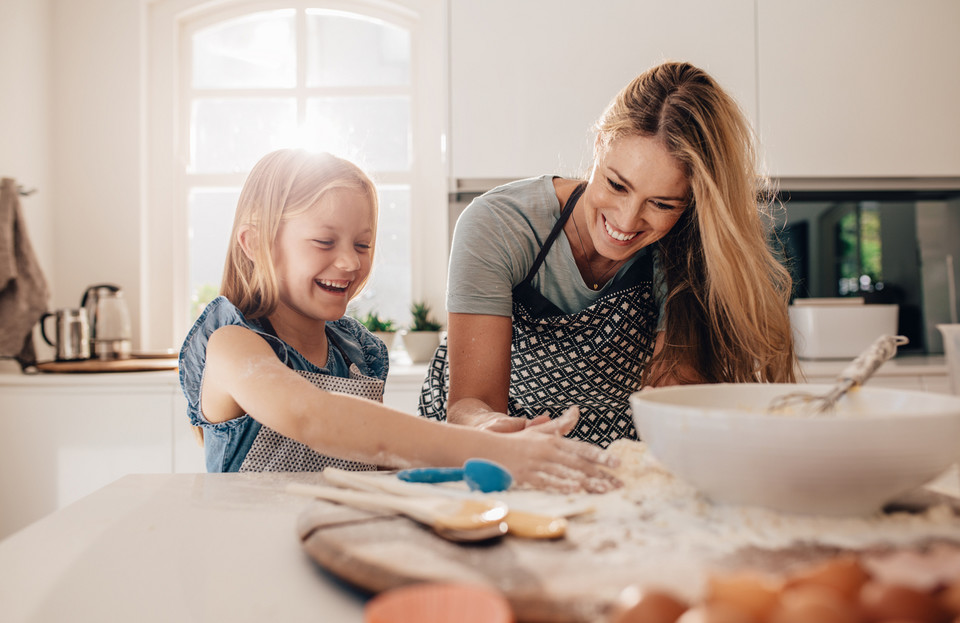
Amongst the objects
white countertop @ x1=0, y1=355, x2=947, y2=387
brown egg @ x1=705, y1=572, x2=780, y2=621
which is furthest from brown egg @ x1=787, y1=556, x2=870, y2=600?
white countertop @ x1=0, y1=355, x2=947, y2=387

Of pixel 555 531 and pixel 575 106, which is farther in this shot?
pixel 575 106

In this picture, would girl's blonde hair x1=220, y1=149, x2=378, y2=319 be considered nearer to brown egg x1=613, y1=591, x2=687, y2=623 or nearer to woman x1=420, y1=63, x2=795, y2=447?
woman x1=420, y1=63, x2=795, y2=447

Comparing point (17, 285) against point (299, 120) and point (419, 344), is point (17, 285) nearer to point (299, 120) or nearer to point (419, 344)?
point (299, 120)

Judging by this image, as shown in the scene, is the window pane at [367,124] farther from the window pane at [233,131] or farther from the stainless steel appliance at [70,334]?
the stainless steel appliance at [70,334]

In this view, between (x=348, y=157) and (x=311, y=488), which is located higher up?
(x=348, y=157)

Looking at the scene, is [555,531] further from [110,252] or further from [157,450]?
[110,252]

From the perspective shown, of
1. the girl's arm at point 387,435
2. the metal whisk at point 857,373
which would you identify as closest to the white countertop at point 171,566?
the girl's arm at point 387,435

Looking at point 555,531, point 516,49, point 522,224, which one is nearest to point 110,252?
point 516,49

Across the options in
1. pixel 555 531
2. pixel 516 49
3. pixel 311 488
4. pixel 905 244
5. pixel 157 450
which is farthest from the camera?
pixel 905 244

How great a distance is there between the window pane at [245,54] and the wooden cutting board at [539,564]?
2.48 metres

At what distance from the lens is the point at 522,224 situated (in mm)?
1179

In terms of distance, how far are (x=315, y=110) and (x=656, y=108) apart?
1.90 metres

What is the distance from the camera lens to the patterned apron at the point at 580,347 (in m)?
1.19

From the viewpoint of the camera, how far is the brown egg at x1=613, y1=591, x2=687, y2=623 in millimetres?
284
